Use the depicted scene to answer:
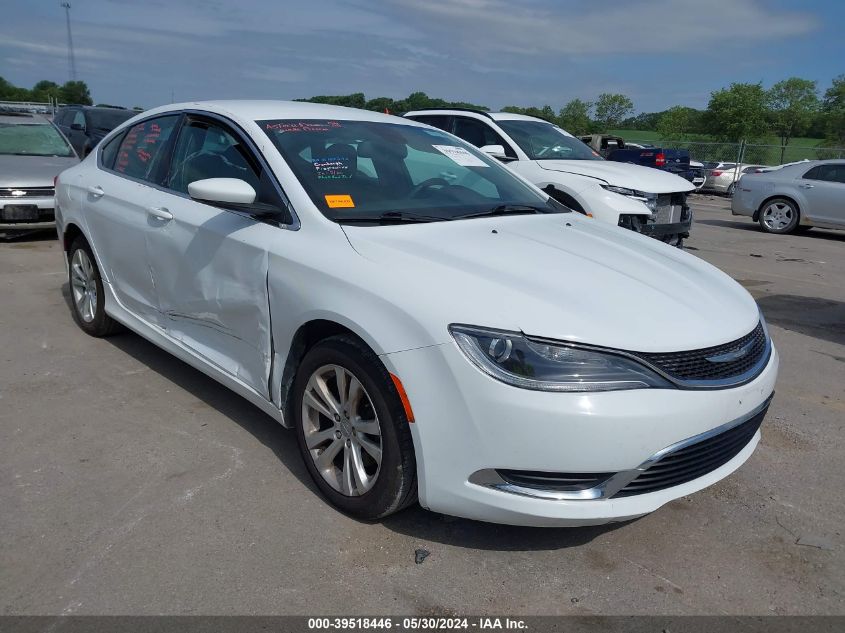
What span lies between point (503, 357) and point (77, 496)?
2.01 metres

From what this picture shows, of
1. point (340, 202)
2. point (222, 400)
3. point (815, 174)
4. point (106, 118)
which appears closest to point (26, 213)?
point (222, 400)

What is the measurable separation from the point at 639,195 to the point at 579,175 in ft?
2.27

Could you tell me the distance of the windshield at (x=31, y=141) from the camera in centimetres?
992

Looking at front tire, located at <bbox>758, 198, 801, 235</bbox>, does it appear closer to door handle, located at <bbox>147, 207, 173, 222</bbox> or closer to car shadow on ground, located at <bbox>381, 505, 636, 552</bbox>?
car shadow on ground, located at <bbox>381, 505, 636, 552</bbox>

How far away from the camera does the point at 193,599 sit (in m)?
2.48

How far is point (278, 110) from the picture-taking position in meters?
3.90

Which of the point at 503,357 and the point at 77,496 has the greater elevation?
the point at 503,357

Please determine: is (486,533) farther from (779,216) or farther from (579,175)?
(779,216)

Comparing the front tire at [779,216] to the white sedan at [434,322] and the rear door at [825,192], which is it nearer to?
the rear door at [825,192]

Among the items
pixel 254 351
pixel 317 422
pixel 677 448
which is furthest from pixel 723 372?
pixel 254 351

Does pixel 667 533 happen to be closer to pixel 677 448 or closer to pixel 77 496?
pixel 677 448

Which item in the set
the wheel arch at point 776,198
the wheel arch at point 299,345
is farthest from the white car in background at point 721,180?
the wheel arch at point 299,345

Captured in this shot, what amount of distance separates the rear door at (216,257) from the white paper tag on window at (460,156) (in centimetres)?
114

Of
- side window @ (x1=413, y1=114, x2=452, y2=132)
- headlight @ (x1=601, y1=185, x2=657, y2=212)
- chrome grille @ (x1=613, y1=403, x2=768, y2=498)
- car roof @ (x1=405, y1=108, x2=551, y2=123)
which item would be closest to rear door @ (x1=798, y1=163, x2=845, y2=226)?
car roof @ (x1=405, y1=108, x2=551, y2=123)
